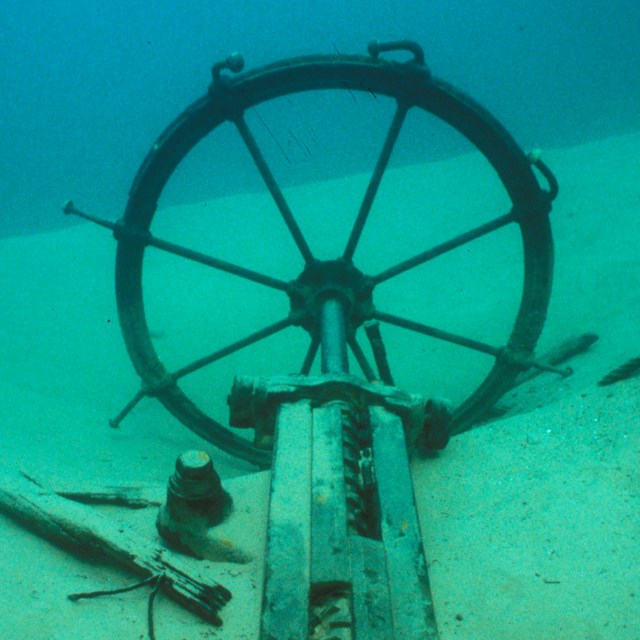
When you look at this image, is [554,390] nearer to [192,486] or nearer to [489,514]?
[489,514]

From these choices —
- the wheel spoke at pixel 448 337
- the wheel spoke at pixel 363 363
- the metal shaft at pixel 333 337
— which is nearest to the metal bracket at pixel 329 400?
the metal shaft at pixel 333 337

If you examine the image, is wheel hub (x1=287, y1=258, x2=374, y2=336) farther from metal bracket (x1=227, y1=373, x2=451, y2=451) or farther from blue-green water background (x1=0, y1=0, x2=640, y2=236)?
blue-green water background (x1=0, y1=0, x2=640, y2=236)

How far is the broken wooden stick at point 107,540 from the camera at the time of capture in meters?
1.30

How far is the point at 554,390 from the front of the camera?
2799 mm

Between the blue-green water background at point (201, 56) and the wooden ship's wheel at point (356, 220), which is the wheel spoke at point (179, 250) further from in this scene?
the blue-green water background at point (201, 56)

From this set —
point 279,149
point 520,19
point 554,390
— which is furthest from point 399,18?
point 554,390

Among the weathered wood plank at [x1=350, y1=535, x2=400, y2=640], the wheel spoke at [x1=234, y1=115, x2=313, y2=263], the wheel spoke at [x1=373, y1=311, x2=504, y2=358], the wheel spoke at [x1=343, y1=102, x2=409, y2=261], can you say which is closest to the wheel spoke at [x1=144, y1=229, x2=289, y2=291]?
the wheel spoke at [x1=234, y1=115, x2=313, y2=263]

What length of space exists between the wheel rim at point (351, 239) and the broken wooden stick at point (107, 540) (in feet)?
3.60

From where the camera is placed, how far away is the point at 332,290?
8.45 ft

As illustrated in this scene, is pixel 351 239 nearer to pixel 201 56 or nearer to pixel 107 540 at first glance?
pixel 107 540

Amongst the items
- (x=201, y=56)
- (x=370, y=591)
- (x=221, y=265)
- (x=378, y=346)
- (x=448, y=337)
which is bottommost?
(x=370, y=591)

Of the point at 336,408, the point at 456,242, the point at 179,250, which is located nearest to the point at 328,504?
the point at 336,408

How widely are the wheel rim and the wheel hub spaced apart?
5 cm

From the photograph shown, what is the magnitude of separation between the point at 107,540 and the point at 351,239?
5.25 feet
